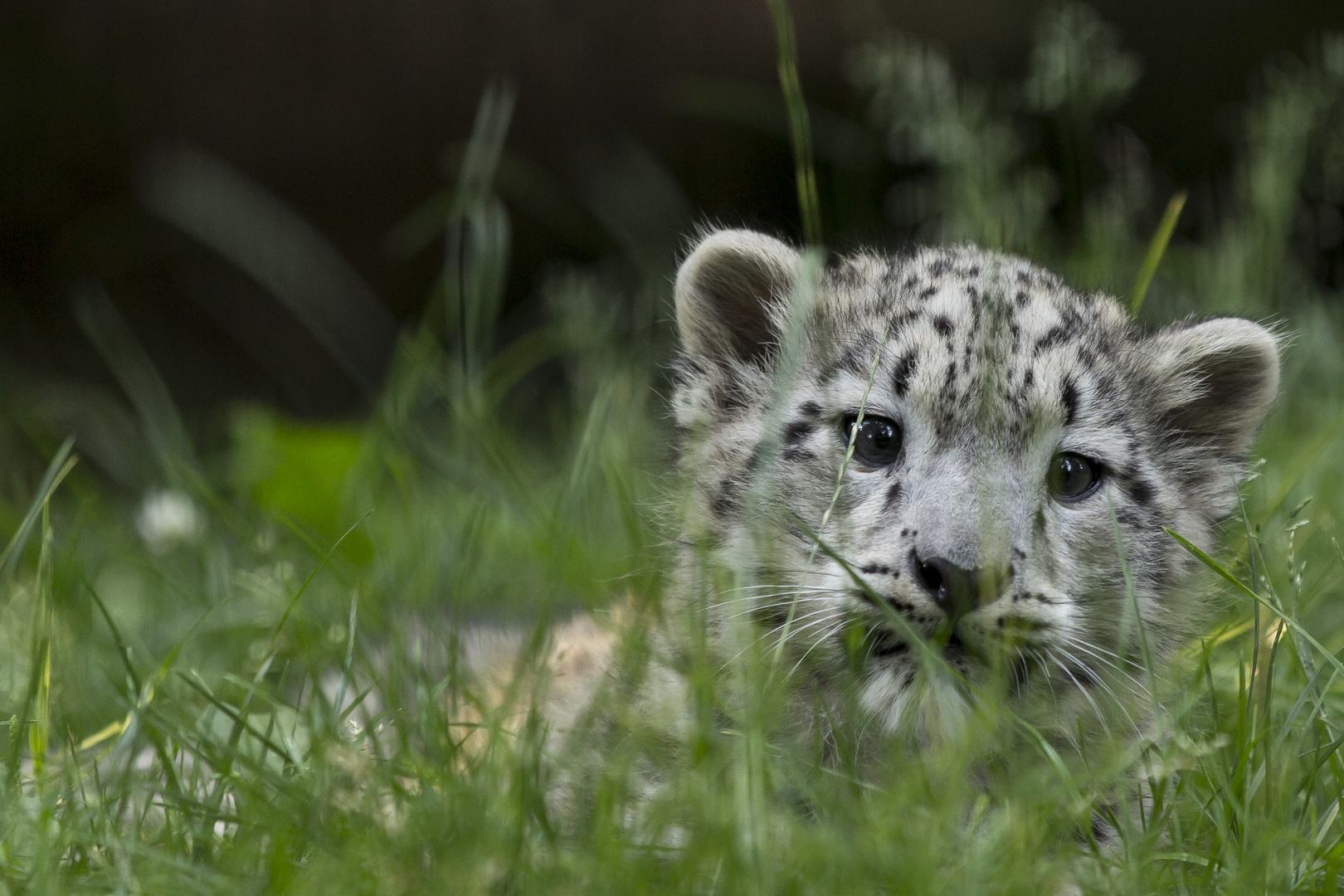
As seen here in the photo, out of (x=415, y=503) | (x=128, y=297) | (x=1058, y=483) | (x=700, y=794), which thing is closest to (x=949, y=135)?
(x=1058, y=483)

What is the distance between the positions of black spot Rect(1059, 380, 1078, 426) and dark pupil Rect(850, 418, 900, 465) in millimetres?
470

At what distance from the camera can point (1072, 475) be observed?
11.3 ft

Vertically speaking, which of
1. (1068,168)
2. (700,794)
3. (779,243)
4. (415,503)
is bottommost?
(700,794)

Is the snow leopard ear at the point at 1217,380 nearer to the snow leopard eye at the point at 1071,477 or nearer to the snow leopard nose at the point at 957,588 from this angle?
the snow leopard eye at the point at 1071,477

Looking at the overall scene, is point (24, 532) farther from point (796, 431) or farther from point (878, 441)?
point (878, 441)

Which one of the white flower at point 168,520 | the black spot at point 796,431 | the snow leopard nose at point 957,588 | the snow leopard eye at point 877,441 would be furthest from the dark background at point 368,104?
the snow leopard nose at point 957,588

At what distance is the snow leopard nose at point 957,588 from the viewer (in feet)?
9.66

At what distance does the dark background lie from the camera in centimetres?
752

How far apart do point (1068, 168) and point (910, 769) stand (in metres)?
2.42

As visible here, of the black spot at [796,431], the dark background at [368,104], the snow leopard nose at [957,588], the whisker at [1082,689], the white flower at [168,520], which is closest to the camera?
the snow leopard nose at [957,588]

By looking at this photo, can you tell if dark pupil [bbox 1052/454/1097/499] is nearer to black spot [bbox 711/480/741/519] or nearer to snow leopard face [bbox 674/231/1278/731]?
snow leopard face [bbox 674/231/1278/731]

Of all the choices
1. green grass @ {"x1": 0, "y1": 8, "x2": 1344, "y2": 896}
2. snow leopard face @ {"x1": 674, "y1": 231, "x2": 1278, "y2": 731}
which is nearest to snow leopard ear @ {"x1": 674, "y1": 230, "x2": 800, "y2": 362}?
snow leopard face @ {"x1": 674, "y1": 231, "x2": 1278, "y2": 731}

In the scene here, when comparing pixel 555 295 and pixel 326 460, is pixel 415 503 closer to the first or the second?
pixel 326 460

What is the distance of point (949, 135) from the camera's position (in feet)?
17.2
